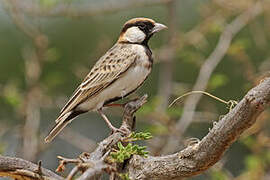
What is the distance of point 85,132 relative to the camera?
861cm

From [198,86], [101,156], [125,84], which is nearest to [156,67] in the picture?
[198,86]

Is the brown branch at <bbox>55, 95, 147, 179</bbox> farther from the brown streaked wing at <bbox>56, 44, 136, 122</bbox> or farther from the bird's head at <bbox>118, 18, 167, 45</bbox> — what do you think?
the bird's head at <bbox>118, 18, 167, 45</bbox>

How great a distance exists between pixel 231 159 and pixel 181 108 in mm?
1952

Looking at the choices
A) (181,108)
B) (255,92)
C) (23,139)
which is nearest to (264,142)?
(181,108)

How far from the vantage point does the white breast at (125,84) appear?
4605 millimetres

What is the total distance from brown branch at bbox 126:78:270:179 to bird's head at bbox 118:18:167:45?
2.18m

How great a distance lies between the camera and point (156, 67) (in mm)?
7906

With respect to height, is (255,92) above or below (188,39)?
below

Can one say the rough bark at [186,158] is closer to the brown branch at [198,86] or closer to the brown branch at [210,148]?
the brown branch at [210,148]

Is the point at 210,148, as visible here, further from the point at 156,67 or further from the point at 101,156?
the point at 156,67

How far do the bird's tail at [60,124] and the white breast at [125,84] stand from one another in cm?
10

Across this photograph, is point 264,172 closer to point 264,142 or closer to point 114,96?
point 264,142

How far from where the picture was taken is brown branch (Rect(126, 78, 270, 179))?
2.31 metres

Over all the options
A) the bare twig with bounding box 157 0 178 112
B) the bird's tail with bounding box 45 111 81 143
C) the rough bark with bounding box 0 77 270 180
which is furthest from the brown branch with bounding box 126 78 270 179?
the bare twig with bounding box 157 0 178 112
